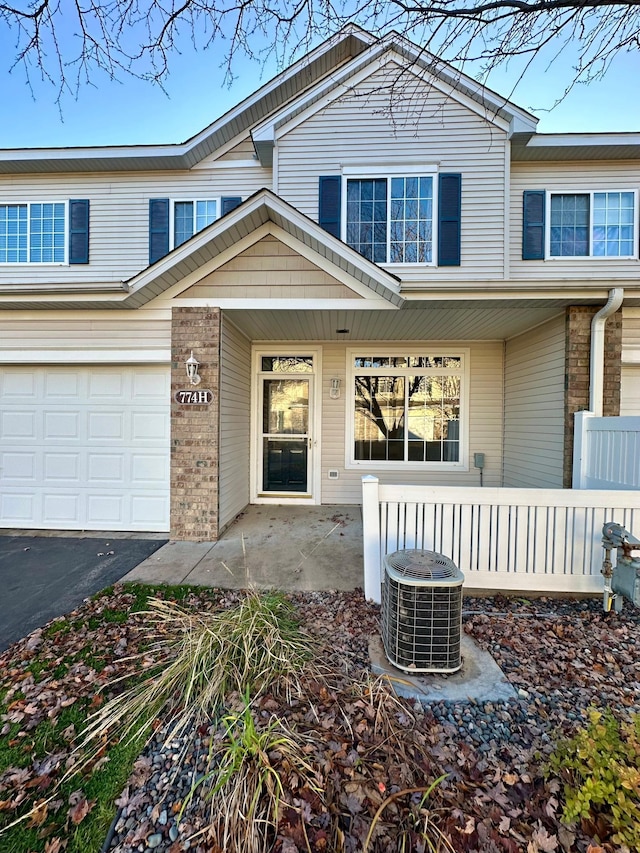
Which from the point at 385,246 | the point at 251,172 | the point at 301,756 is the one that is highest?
the point at 251,172

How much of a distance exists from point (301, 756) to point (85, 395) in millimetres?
5305

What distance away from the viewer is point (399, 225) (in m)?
6.29

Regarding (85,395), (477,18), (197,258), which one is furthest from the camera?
(85,395)

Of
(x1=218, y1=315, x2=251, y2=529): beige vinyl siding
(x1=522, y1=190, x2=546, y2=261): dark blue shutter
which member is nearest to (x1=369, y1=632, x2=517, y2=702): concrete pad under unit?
(x1=218, y1=315, x2=251, y2=529): beige vinyl siding

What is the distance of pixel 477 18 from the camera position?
3.26 metres

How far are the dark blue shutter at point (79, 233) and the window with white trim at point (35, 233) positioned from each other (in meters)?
0.16

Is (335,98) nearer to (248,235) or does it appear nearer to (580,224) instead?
(248,235)

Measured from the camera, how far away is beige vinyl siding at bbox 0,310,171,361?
5.11 m

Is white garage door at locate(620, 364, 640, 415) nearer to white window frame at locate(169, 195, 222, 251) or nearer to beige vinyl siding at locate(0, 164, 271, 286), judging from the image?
beige vinyl siding at locate(0, 164, 271, 286)

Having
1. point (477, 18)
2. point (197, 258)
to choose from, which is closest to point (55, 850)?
point (197, 258)

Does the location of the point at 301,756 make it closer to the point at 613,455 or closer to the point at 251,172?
the point at 613,455

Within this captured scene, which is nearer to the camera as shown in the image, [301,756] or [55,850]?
[55,850]

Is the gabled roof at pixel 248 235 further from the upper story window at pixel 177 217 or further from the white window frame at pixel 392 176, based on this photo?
the upper story window at pixel 177 217

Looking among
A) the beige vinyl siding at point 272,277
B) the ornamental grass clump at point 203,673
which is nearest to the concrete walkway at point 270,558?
the ornamental grass clump at point 203,673
